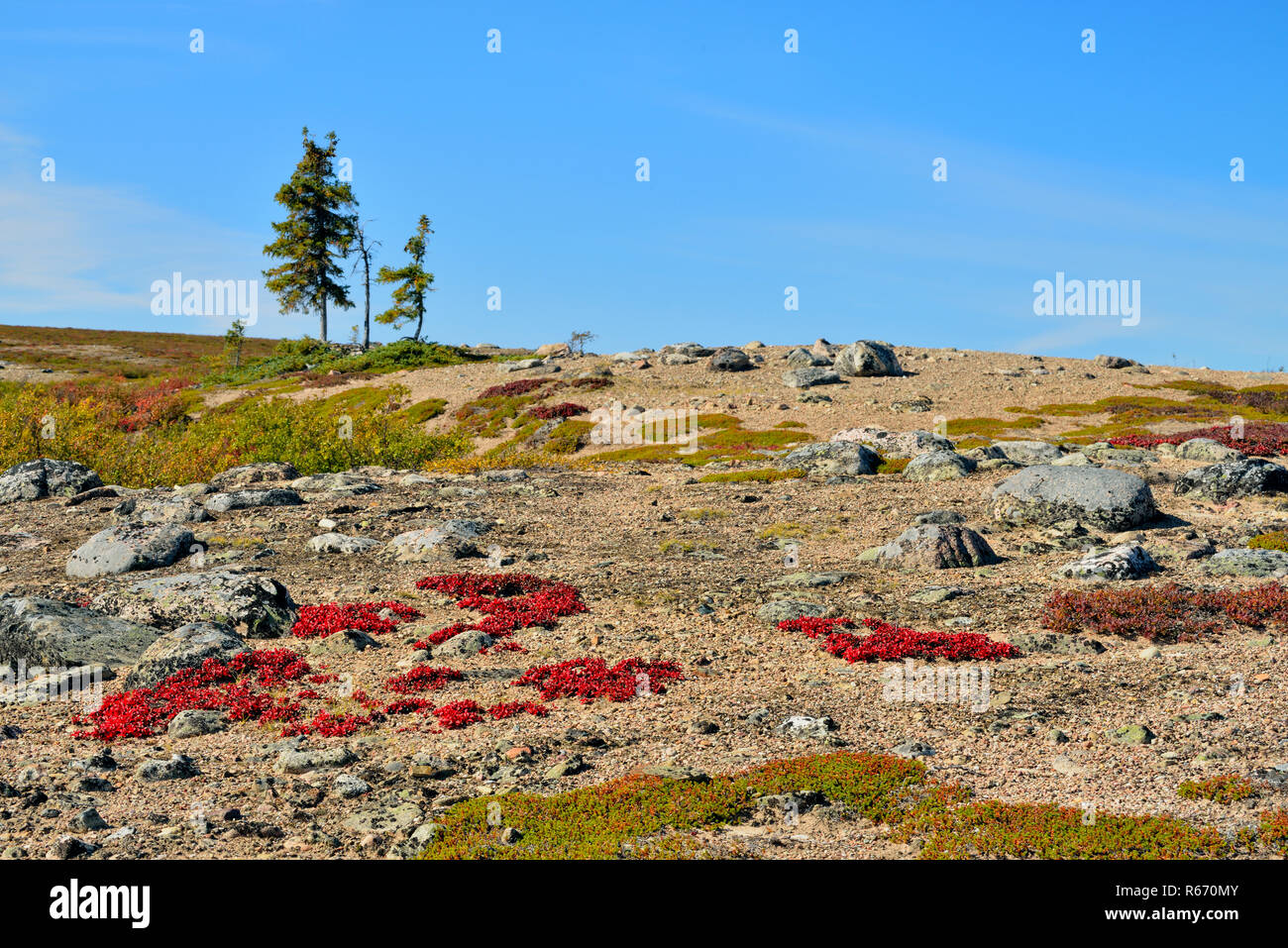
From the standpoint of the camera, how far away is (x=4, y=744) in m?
11.4

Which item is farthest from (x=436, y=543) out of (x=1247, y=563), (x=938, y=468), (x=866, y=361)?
(x=866, y=361)

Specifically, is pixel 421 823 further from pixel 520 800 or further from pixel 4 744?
pixel 4 744

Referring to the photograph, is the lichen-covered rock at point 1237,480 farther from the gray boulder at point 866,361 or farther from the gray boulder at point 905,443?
the gray boulder at point 866,361

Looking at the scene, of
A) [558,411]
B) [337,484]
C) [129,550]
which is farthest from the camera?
[558,411]

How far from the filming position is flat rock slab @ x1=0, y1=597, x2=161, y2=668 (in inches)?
556

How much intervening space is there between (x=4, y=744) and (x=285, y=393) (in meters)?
63.8

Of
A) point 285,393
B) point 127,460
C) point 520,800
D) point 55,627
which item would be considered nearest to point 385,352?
point 285,393

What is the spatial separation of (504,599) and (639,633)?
3.15 m

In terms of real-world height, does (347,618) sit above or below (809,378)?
below

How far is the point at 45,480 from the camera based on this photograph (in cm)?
2875

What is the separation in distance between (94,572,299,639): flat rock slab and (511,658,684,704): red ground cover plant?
509 cm

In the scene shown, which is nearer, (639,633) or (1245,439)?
(639,633)

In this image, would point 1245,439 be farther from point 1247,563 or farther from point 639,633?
point 639,633

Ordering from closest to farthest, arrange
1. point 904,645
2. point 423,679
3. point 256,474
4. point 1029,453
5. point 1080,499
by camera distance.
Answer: point 423,679
point 904,645
point 1080,499
point 256,474
point 1029,453
